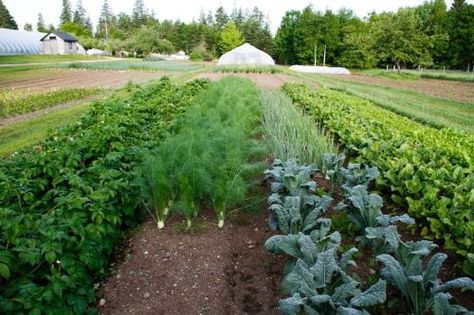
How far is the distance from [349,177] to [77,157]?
2.96 m

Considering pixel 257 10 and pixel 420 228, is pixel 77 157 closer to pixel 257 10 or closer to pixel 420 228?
pixel 420 228

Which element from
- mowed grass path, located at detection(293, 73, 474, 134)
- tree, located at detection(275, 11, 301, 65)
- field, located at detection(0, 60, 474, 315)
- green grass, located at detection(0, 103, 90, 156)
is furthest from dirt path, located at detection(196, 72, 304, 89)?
tree, located at detection(275, 11, 301, 65)

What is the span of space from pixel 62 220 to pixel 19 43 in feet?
184

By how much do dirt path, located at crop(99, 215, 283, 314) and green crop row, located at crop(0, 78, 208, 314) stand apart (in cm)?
24

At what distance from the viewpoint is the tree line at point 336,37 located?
1339 inches

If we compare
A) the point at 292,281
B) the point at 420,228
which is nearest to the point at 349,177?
the point at 420,228

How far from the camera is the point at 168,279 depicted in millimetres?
3289

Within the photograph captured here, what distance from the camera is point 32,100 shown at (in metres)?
13.1

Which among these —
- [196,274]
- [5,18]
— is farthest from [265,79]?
[5,18]

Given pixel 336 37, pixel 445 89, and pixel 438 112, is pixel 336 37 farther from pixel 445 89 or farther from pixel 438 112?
pixel 438 112

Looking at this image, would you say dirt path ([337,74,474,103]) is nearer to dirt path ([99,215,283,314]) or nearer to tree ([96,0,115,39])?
dirt path ([99,215,283,314])

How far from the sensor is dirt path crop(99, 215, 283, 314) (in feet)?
9.83

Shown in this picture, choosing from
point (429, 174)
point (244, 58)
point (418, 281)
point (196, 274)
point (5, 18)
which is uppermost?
point (5, 18)

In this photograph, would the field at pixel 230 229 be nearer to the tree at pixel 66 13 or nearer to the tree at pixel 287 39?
the tree at pixel 287 39
